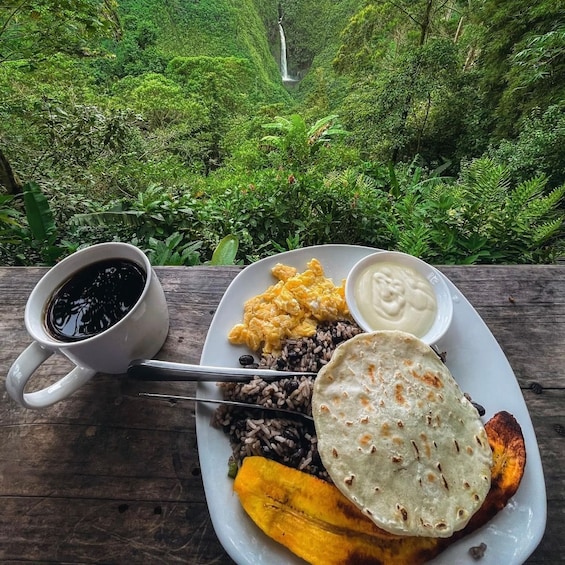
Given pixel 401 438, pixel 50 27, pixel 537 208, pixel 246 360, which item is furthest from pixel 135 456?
pixel 50 27

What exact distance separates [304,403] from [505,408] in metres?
0.52

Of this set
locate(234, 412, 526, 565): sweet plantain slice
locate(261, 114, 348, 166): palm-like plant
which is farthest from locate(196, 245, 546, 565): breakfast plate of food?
locate(261, 114, 348, 166): palm-like plant

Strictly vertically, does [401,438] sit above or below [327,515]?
above

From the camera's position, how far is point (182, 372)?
0.94m

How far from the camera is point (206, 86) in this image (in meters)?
12.1

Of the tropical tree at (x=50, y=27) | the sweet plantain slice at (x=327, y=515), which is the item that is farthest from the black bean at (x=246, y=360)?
the tropical tree at (x=50, y=27)

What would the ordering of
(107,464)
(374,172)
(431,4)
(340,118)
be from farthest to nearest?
(340,118) → (431,4) → (374,172) → (107,464)

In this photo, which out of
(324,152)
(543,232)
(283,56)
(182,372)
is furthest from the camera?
(283,56)

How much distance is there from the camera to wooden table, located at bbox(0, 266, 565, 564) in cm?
84

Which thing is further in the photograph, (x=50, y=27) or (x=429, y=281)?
(x=50, y=27)

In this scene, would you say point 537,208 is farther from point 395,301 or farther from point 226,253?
point 226,253

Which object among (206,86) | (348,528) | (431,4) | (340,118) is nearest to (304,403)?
(348,528)

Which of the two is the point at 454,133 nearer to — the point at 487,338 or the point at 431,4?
the point at 431,4

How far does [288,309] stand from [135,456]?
0.58 m
